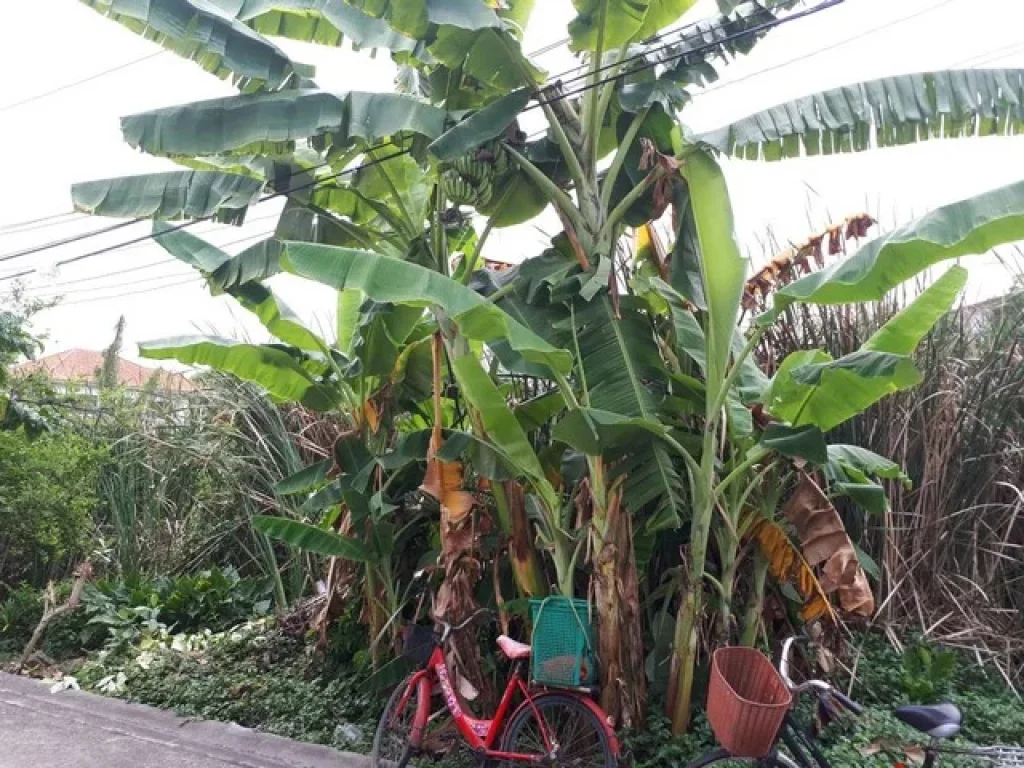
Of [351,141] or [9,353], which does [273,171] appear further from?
[9,353]

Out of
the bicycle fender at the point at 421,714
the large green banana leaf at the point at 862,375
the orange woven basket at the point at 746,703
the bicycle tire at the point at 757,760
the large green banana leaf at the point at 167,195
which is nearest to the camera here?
the orange woven basket at the point at 746,703

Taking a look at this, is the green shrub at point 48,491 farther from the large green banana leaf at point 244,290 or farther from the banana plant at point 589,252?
the banana plant at point 589,252

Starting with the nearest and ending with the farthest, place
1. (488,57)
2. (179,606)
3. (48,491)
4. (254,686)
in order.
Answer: (488,57) < (254,686) < (179,606) < (48,491)

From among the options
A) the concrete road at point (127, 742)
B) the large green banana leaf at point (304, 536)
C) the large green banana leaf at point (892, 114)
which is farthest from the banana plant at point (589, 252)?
the concrete road at point (127, 742)

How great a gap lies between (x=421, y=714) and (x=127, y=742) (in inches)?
104

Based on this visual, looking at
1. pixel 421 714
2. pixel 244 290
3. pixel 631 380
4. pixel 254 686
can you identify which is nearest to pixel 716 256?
pixel 631 380

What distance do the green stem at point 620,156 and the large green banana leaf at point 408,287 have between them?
142 centimetres

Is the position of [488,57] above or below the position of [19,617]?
above

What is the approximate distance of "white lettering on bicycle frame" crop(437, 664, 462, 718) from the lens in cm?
507

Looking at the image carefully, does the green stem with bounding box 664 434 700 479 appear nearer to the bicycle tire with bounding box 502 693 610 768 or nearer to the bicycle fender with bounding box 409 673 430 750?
the bicycle tire with bounding box 502 693 610 768

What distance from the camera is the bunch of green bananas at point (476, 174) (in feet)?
18.4

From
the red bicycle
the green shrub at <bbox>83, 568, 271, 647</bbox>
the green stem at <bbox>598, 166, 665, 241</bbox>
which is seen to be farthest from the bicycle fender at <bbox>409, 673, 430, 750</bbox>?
the green shrub at <bbox>83, 568, 271, 647</bbox>

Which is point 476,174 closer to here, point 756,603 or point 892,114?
point 892,114

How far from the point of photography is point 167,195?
19.2ft
